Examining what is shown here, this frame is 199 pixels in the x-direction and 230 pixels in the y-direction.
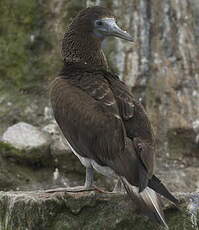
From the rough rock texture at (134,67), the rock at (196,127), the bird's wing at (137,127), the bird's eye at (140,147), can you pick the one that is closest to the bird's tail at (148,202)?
the bird's wing at (137,127)

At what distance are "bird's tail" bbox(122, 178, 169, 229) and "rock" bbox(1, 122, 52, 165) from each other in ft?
14.5

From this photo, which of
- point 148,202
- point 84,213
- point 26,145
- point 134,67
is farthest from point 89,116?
point 134,67

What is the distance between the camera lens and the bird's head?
8195 millimetres

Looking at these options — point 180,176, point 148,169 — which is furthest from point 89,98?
point 180,176

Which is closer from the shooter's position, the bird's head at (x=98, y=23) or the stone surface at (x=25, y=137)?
the bird's head at (x=98, y=23)

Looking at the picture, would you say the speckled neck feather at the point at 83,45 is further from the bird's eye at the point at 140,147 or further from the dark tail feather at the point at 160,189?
the dark tail feather at the point at 160,189

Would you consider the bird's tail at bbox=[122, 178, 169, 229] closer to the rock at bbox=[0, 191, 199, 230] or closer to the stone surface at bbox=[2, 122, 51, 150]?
the rock at bbox=[0, 191, 199, 230]

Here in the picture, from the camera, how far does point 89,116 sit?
730cm

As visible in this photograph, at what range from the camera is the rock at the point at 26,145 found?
441 inches

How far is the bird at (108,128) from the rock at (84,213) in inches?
10.1

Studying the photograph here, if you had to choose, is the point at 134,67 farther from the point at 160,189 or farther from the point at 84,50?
the point at 160,189

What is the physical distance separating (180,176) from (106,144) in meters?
4.46

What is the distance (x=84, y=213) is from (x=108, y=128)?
91 cm

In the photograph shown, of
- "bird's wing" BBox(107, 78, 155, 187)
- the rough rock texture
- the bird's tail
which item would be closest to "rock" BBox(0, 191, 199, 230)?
the bird's tail
